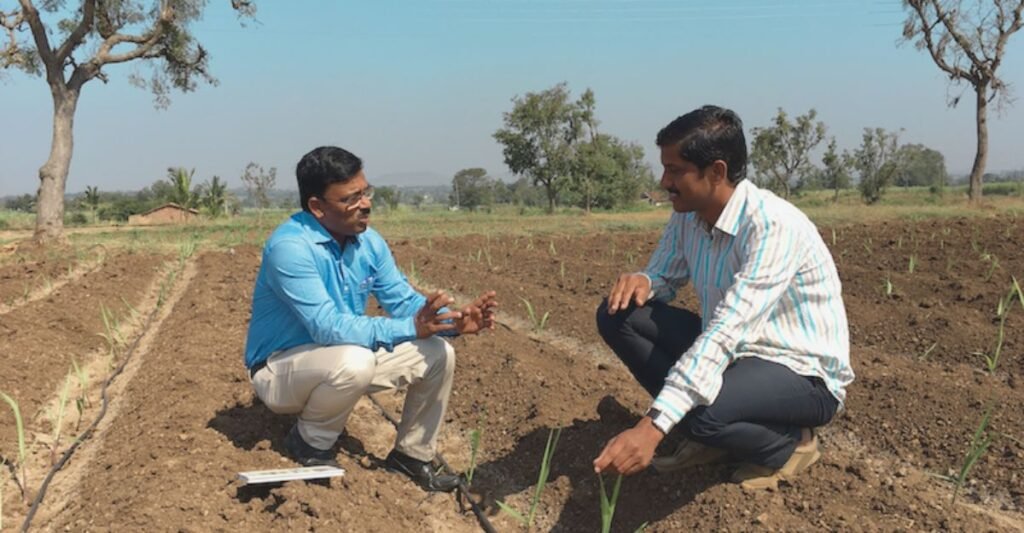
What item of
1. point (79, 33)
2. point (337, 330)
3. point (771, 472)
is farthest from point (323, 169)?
point (79, 33)

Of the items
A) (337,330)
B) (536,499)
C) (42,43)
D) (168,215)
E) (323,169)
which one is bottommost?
(536,499)

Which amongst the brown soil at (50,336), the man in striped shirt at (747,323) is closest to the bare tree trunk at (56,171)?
the brown soil at (50,336)

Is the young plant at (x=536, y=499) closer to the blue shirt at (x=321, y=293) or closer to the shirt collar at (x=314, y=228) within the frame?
the blue shirt at (x=321, y=293)

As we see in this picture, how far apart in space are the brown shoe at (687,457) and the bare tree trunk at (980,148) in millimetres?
21563

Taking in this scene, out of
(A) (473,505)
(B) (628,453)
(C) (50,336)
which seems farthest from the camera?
(C) (50,336)

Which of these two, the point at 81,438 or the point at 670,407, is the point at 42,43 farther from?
the point at 670,407

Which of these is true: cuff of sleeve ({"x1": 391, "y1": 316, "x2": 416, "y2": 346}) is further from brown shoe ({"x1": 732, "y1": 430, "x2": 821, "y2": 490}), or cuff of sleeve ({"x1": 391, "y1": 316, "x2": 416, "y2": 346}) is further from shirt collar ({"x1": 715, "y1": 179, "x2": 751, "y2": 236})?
brown shoe ({"x1": 732, "y1": 430, "x2": 821, "y2": 490})

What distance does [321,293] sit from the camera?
280 centimetres

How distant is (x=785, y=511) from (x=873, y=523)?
0.92 ft

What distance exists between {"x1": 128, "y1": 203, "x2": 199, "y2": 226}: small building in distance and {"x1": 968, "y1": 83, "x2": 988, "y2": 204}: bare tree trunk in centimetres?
2482

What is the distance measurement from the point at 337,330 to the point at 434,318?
Result: 1.24 feet

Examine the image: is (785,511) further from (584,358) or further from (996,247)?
(996,247)

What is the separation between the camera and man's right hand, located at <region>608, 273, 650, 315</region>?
288cm

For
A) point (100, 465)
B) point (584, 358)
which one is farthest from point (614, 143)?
point (100, 465)
